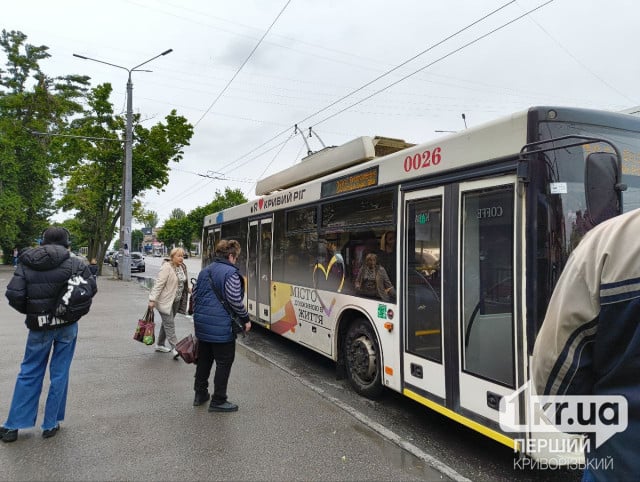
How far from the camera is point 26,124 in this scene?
102 feet

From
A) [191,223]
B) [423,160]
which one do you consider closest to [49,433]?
[423,160]

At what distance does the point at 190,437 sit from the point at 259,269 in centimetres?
476

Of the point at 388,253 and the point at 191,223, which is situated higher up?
the point at 191,223

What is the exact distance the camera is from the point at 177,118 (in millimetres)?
24641

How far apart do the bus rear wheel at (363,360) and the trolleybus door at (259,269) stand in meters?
2.89

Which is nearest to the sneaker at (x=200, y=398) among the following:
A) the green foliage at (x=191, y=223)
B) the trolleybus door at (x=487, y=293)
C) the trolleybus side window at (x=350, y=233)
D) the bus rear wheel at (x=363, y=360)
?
the bus rear wheel at (x=363, y=360)

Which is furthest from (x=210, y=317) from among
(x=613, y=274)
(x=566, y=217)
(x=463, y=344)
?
(x=613, y=274)

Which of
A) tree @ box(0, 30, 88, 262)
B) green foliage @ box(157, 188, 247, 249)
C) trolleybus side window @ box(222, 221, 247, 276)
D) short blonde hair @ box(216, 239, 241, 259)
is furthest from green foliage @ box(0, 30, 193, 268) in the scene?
green foliage @ box(157, 188, 247, 249)

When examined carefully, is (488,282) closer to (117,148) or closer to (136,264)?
(117,148)

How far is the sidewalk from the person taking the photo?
3459mm

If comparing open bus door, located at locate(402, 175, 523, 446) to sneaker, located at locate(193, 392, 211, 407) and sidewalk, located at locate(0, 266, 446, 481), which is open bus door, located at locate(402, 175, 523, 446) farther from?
sneaker, located at locate(193, 392, 211, 407)

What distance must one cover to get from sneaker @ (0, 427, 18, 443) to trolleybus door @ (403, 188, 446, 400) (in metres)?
3.53

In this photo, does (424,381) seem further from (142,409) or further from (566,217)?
(142,409)

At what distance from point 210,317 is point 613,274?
3.94 metres
